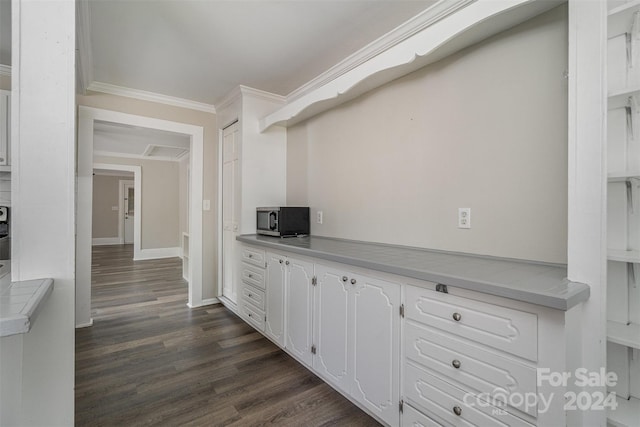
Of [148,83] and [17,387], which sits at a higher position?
[148,83]

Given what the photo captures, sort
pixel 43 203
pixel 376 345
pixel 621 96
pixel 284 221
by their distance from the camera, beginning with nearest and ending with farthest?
pixel 43 203, pixel 621 96, pixel 376 345, pixel 284 221

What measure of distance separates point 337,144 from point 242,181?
1.10 m

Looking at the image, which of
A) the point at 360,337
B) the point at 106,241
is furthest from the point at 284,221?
the point at 106,241

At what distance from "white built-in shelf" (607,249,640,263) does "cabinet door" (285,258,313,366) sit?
149cm

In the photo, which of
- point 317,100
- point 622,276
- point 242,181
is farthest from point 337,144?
point 622,276

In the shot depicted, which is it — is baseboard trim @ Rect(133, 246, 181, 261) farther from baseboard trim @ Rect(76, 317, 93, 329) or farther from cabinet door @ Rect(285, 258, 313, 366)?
cabinet door @ Rect(285, 258, 313, 366)

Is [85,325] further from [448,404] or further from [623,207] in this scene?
[623,207]

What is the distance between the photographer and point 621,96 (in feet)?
3.59

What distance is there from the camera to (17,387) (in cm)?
95

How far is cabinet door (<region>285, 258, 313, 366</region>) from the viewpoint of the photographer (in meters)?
2.06

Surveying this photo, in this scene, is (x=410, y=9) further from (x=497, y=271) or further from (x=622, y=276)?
(x=622, y=276)

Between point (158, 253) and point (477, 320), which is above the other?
point (477, 320)

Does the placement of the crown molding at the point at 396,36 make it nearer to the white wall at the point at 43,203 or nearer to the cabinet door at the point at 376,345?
the cabinet door at the point at 376,345

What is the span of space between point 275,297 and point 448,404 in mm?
1491
